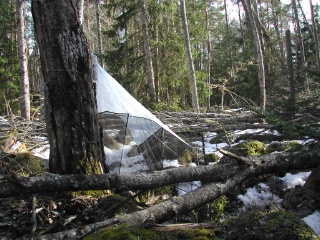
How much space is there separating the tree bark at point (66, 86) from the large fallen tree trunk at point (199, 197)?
1.10 m

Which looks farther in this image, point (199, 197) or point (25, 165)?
point (25, 165)

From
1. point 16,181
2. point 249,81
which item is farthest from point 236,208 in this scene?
point 249,81

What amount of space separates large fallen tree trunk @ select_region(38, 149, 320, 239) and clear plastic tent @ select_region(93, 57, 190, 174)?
5.92ft

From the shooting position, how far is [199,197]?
355 cm

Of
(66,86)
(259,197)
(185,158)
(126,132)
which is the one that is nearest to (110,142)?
(126,132)

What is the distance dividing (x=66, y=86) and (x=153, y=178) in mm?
1511

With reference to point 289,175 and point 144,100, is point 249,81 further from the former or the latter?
point 289,175

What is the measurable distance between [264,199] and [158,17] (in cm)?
1271

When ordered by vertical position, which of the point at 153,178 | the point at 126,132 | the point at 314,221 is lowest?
the point at 314,221

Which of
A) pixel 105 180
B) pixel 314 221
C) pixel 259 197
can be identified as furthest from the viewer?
pixel 259 197

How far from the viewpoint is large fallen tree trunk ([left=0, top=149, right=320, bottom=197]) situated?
9.45ft

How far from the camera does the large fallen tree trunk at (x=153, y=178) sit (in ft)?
9.45

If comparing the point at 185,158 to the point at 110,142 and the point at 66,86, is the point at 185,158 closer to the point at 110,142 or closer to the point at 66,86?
the point at 110,142

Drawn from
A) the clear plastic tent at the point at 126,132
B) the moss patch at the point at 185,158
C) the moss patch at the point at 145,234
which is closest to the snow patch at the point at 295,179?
the moss patch at the point at 185,158
